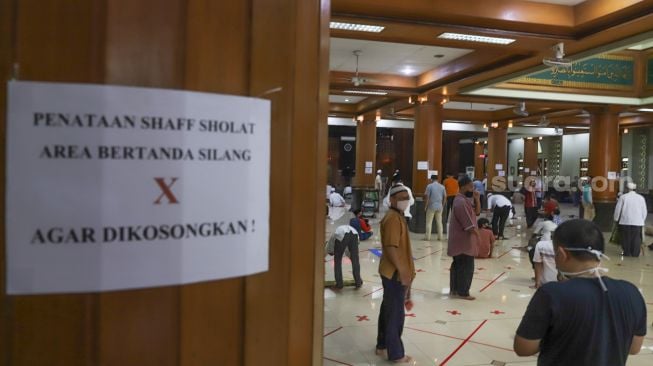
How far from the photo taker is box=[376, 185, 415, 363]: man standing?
3.76 metres

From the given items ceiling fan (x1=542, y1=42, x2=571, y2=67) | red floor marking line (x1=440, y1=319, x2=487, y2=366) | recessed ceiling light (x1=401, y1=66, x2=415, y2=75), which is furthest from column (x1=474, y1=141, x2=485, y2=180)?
red floor marking line (x1=440, y1=319, x2=487, y2=366)

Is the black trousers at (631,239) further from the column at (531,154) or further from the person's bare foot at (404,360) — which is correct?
the column at (531,154)

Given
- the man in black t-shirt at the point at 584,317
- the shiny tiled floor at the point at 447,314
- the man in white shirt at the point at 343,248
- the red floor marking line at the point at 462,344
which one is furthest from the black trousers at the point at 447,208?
the man in black t-shirt at the point at 584,317

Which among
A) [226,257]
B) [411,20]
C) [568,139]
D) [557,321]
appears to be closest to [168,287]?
[226,257]

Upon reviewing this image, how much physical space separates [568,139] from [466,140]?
6624 mm

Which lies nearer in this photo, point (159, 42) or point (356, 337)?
point (159, 42)

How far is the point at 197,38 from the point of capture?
80 centimetres

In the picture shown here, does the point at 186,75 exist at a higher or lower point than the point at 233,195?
higher

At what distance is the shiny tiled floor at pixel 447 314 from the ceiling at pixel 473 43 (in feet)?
9.89

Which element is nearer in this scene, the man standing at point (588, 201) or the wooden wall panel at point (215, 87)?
the wooden wall panel at point (215, 87)

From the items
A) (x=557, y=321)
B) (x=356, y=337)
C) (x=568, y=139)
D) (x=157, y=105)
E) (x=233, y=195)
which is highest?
(x=568, y=139)

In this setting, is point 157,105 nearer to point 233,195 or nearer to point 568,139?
point 233,195

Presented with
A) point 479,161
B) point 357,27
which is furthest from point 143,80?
point 479,161

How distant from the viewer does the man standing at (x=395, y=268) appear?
12.3ft
